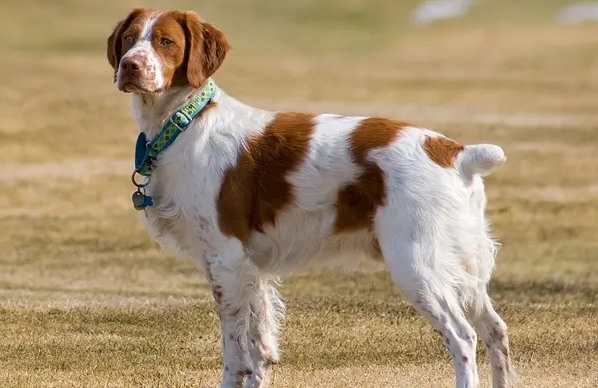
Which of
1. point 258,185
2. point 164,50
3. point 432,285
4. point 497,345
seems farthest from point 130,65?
point 497,345

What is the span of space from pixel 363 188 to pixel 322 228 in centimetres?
33

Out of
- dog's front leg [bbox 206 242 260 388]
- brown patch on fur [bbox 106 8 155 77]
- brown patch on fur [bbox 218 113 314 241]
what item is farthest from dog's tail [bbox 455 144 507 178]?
brown patch on fur [bbox 106 8 155 77]

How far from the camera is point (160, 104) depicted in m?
7.13

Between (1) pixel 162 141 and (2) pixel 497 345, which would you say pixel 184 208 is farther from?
(2) pixel 497 345

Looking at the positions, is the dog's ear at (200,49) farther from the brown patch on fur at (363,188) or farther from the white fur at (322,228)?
the brown patch on fur at (363,188)

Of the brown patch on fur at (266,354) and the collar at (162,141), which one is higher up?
the collar at (162,141)

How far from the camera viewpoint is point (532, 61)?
3891 centimetres

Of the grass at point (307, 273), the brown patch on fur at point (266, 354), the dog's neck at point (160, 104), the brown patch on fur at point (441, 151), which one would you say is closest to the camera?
→ the brown patch on fur at point (441, 151)

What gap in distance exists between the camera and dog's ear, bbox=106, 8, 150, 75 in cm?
718

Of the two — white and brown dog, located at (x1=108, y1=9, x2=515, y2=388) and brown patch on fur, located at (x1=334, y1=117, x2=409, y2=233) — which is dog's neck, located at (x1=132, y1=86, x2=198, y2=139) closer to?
white and brown dog, located at (x1=108, y1=9, x2=515, y2=388)

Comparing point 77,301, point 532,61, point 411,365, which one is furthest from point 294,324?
point 532,61

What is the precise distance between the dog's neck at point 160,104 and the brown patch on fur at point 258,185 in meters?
0.46

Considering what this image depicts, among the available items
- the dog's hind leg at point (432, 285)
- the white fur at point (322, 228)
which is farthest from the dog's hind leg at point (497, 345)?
the dog's hind leg at point (432, 285)

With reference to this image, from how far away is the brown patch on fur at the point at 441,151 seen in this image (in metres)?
6.85
